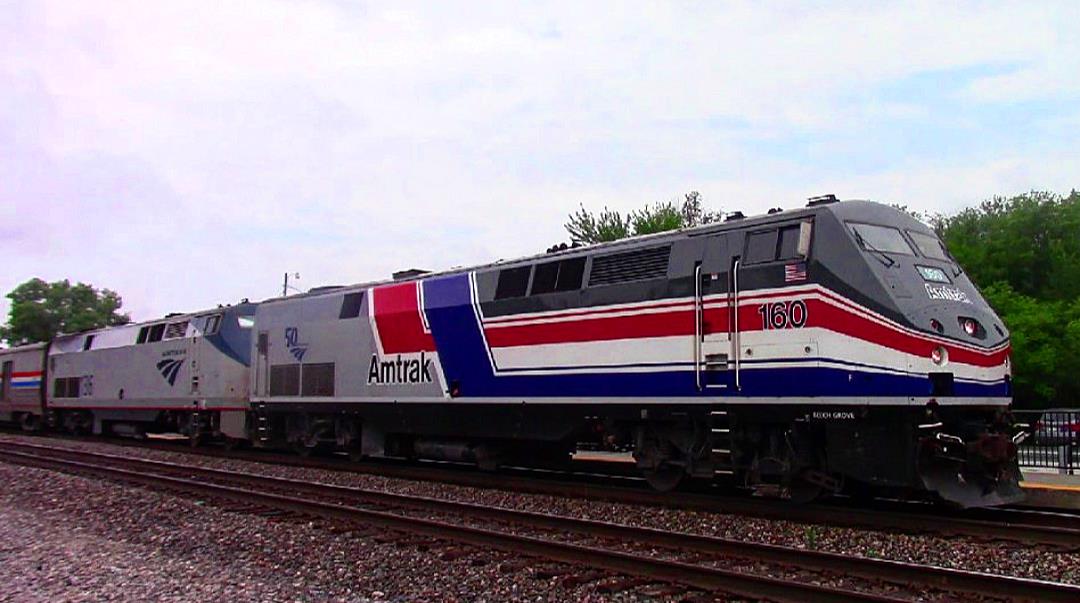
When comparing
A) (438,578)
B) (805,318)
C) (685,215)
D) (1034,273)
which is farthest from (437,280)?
(1034,273)

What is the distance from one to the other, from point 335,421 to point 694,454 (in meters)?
8.87

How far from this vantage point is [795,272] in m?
10.6

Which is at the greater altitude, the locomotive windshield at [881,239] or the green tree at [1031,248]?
the green tree at [1031,248]

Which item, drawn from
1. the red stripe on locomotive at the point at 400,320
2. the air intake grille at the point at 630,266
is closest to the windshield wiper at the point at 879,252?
the air intake grille at the point at 630,266

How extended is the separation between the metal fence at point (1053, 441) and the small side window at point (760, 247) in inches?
243

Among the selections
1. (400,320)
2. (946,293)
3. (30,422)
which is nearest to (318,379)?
(400,320)

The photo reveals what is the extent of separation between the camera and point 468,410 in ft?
49.1

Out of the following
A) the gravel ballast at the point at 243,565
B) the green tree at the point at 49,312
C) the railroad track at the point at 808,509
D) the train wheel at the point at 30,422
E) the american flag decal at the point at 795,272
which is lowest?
the gravel ballast at the point at 243,565

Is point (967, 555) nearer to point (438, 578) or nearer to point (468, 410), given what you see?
point (438, 578)

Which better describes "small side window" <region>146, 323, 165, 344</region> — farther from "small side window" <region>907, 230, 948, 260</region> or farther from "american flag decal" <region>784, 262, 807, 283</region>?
"small side window" <region>907, 230, 948, 260</region>

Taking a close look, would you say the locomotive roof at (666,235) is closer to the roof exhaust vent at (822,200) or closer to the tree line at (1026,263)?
the roof exhaust vent at (822,200)

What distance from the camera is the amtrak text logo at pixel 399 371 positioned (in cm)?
1570

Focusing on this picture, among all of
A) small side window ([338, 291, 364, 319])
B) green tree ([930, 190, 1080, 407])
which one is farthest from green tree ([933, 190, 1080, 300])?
small side window ([338, 291, 364, 319])

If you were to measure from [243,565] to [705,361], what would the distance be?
5.86 m
